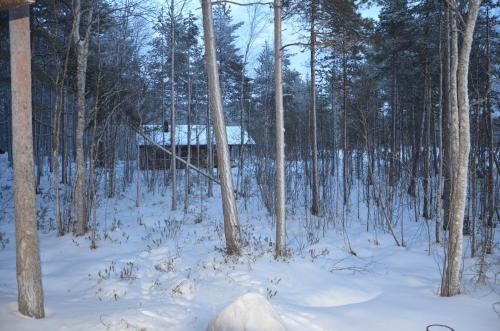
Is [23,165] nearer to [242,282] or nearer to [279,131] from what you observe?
[242,282]

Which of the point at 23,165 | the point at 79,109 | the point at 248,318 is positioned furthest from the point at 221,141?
the point at 79,109

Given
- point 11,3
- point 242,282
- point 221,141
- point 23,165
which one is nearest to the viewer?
point 11,3

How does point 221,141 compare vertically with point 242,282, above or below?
above

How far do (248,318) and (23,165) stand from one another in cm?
348

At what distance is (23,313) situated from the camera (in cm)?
470

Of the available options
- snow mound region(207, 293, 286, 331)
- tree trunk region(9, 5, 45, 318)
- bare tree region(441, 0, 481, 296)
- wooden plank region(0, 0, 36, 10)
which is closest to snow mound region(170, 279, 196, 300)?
snow mound region(207, 293, 286, 331)

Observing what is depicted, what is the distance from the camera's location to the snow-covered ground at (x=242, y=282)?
4.91m

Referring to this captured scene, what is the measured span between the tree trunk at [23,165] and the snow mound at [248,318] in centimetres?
242

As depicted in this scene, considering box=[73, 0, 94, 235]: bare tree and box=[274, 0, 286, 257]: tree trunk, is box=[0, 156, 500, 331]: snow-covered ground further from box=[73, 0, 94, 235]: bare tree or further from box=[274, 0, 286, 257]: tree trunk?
box=[73, 0, 94, 235]: bare tree

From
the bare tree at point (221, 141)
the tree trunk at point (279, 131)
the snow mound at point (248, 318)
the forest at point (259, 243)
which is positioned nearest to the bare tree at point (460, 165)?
the forest at point (259, 243)

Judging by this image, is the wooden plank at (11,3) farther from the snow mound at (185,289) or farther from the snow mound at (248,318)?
the snow mound at (185,289)

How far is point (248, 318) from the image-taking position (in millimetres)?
4328

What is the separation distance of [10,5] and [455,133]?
Answer: 6.87 metres

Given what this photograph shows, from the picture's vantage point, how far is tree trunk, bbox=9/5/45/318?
4.66m
